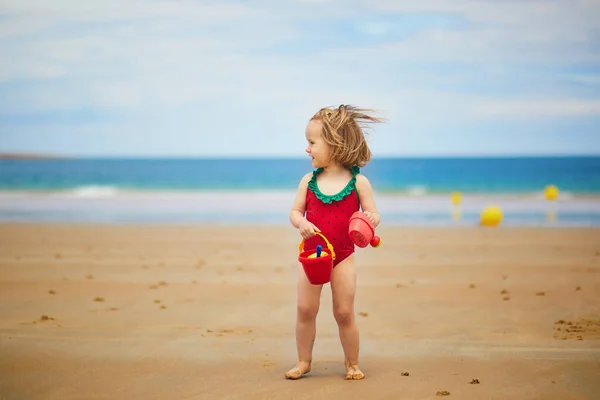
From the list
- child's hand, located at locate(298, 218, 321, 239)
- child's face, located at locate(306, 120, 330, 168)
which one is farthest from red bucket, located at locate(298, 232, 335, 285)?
child's face, located at locate(306, 120, 330, 168)

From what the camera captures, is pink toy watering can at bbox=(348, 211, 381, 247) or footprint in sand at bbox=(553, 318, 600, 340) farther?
footprint in sand at bbox=(553, 318, 600, 340)

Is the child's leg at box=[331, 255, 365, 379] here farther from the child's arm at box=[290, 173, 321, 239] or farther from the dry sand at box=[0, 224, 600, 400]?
the child's arm at box=[290, 173, 321, 239]

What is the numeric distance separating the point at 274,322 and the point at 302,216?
6.64 ft

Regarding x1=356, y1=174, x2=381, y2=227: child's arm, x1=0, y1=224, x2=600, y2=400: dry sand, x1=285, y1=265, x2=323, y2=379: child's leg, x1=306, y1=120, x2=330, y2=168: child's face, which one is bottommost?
x1=0, y1=224, x2=600, y2=400: dry sand

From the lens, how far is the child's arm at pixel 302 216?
3986 millimetres

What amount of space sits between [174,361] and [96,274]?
13.1 ft

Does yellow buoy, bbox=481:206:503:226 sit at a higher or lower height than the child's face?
lower

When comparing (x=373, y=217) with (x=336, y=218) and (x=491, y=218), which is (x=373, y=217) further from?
(x=491, y=218)

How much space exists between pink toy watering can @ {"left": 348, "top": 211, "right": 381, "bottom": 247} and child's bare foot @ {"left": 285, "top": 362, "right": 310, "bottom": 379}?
0.85 metres

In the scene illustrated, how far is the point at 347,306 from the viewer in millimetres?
4117

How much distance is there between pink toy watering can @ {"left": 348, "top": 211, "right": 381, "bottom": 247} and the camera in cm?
387

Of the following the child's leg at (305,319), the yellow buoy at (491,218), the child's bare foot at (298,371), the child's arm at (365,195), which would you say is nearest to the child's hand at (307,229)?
the child's leg at (305,319)

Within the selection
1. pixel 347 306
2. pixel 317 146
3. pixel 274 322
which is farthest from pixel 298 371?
pixel 274 322

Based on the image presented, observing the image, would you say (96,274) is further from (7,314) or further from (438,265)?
(438,265)
